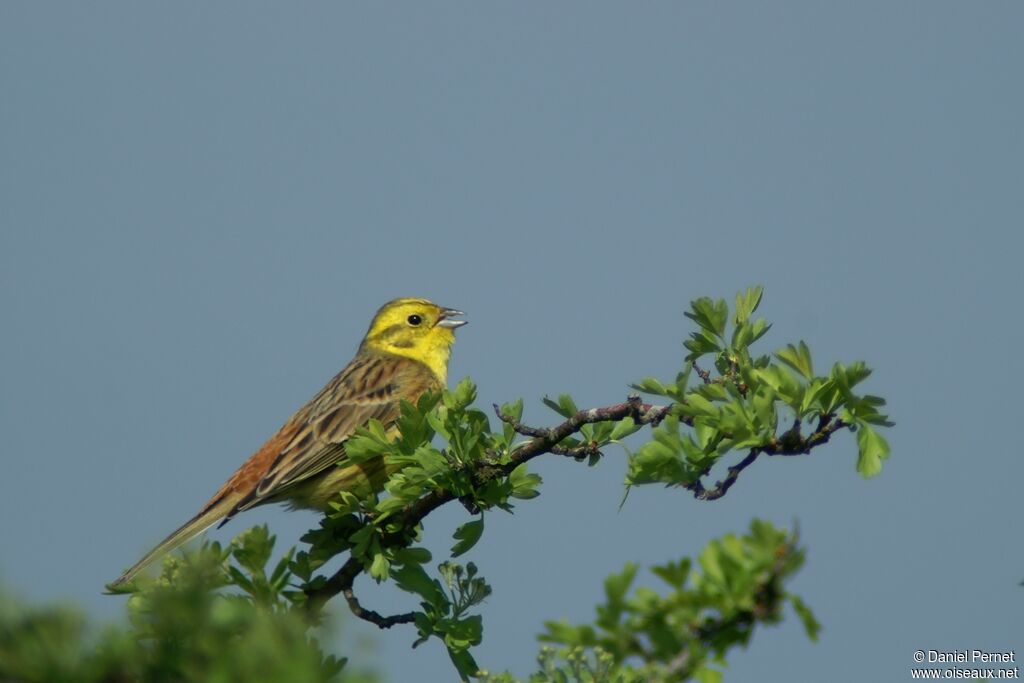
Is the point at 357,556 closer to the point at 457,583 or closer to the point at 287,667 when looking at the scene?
the point at 457,583

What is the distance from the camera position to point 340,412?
21.7 feet

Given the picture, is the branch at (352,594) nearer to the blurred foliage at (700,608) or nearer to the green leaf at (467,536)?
the green leaf at (467,536)

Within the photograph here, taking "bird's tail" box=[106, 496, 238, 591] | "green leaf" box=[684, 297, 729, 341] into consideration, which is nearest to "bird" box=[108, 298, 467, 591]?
"bird's tail" box=[106, 496, 238, 591]

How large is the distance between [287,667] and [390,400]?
5523 millimetres

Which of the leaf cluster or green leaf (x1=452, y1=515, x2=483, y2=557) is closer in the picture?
the leaf cluster

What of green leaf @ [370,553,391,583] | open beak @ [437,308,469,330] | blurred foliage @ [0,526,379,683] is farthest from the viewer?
open beak @ [437,308,469,330]

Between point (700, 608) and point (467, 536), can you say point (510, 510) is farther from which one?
point (700, 608)

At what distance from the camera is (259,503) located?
20.0 ft

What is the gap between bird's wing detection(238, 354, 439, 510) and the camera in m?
6.04

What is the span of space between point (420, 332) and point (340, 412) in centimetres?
115

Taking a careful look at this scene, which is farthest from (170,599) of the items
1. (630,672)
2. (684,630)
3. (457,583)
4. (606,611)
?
(457,583)


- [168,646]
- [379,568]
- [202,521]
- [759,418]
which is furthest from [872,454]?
[202,521]

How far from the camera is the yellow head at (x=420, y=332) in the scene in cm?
755

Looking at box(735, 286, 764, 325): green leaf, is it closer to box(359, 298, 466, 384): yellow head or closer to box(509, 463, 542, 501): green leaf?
box(509, 463, 542, 501): green leaf
